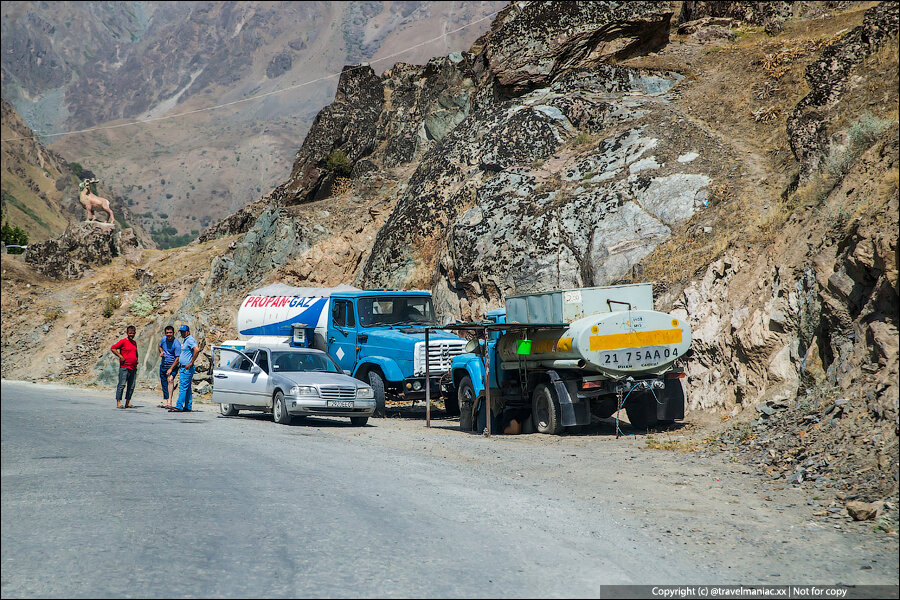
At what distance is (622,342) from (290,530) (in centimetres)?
845

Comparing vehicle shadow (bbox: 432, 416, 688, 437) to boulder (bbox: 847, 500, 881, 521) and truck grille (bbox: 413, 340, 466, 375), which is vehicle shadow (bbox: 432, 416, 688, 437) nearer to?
truck grille (bbox: 413, 340, 466, 375)

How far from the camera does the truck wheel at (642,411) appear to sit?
1455 centimetres

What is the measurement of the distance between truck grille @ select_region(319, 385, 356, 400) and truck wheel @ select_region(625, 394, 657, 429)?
228 inches

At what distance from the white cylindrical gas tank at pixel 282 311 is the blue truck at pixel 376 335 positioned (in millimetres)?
29

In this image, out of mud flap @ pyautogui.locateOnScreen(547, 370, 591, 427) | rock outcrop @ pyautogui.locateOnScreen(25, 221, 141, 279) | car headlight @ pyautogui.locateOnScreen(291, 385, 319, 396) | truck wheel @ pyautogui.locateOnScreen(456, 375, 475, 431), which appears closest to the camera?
mud flap @ pyautogui.locateOnScreen(547, 370, 591, 427)

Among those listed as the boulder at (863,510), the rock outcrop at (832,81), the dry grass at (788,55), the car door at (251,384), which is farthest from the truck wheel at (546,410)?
the dry grass at (788,55)

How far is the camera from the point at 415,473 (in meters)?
9.97

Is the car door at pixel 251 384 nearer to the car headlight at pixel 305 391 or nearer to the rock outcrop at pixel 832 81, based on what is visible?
the car headlight at pixel 305 391

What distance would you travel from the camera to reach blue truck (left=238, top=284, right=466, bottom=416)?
17969mm

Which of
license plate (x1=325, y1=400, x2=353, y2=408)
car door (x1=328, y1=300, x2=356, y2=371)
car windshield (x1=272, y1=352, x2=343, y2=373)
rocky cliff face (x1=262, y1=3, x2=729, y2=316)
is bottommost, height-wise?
license plate (x1=325, y1=400, x2=353, y2=408)

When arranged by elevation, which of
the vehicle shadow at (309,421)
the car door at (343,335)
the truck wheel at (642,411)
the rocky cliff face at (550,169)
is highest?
the rocky cliff face at (550,169)

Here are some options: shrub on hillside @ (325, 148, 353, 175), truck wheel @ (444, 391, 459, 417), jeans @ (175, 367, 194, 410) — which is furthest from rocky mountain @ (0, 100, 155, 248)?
truck wheel @ (444, 391, 459, 417)

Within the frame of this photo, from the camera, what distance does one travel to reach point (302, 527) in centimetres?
675

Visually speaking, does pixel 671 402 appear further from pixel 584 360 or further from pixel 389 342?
pixel 389 342
